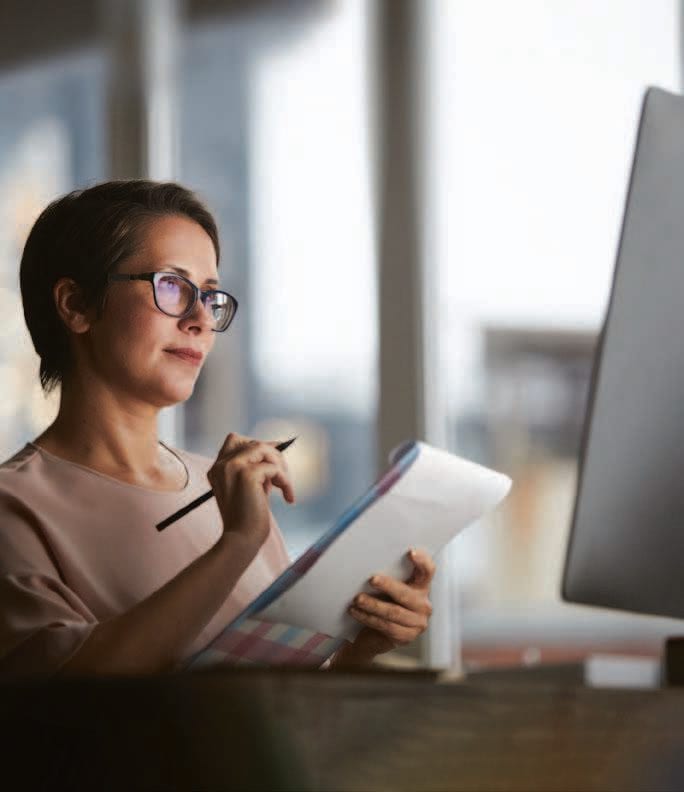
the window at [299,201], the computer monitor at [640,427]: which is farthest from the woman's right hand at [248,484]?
the window at [299,201]

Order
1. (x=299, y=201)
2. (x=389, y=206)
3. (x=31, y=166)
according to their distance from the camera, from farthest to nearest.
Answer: (x=299, y=201) → (x=389, y=206) → (x=31, y=166)

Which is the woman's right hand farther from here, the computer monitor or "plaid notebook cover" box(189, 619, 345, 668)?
the computer monitor

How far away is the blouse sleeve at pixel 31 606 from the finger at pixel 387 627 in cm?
17

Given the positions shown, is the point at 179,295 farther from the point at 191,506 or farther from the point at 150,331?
the point at 191,506

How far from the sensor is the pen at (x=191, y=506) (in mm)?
710

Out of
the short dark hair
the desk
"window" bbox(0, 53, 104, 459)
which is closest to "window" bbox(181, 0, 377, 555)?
"window" bbox(0, 53, 104, 459)

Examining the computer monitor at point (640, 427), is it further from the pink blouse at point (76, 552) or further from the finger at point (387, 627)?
the pink blouse at point (76, 552)

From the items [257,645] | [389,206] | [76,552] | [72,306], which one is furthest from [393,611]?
[389,206]

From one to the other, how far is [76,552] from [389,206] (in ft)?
5.48

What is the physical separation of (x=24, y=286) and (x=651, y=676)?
2.81 feet

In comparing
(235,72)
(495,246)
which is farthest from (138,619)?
(495,246)

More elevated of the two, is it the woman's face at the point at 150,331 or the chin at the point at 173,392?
the woman's face at the point at 150,331

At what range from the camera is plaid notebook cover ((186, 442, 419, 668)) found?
0.63 meters

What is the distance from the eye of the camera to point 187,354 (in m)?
0.78
